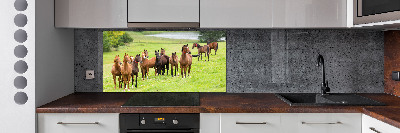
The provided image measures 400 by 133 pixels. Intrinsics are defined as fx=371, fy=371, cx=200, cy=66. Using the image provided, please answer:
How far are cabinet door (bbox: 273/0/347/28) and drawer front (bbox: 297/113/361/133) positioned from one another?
0.65 meters

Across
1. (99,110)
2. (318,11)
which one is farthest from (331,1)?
(99,110)

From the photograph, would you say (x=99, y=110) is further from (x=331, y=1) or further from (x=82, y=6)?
(x=331, y=1)

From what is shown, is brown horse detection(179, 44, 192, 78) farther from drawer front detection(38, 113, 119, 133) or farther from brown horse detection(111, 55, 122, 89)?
drawer front detection(38, 113, 119, 133)

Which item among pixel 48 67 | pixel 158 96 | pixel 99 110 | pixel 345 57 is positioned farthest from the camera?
pixel 345 57

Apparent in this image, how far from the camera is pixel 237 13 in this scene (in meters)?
2.52

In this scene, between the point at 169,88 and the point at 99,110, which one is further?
the point at 169,88

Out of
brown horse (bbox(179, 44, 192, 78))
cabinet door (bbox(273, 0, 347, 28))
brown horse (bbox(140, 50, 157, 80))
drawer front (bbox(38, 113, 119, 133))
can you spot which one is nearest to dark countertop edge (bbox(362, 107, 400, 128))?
cabinet door (bbox(273, 0, 347, 28))

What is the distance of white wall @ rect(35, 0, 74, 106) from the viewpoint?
228cm

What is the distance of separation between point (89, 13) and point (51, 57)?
386 millimetres

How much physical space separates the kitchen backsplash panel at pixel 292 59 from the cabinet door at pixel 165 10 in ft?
1.68

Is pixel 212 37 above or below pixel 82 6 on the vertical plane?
below

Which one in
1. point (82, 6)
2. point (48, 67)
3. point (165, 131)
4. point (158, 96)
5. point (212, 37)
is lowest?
point (165, 131)

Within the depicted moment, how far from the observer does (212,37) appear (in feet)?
9.59

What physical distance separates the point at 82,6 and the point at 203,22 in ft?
2.71
